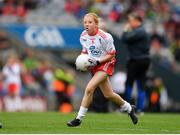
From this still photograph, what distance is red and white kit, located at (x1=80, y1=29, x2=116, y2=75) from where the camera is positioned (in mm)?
12750

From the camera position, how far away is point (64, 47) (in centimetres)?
2900

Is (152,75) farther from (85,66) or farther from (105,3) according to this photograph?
(85,66)

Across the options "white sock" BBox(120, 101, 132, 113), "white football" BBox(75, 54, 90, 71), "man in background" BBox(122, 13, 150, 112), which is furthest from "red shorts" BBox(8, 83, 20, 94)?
"white football" BBox(75, 54, 90, 71)

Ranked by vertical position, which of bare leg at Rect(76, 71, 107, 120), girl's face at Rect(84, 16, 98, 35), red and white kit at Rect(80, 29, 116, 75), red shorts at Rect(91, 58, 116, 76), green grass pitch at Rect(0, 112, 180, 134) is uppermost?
girl's face at Rect(84, 16, 98, 35)

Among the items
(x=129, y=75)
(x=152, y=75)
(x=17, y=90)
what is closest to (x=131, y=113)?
(x=129, y=75)

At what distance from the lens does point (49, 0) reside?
30672 millimetres

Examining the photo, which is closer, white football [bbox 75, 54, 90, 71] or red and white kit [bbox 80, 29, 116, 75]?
white football [bbox 75, 54, 90, 71]

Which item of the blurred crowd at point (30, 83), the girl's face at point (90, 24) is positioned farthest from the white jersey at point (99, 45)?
the blurred crowd at point (30, 83)

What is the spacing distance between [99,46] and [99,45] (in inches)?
0.6

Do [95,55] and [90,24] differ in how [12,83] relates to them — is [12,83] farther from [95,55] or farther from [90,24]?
[90,24]

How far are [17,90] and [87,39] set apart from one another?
35.8ft

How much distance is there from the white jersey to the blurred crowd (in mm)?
10156

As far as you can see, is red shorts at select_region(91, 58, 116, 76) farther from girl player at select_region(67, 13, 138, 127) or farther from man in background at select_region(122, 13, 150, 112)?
man in background at select_region(122, 13, 150, 112)

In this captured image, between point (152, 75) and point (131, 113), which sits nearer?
point (131, 113)
